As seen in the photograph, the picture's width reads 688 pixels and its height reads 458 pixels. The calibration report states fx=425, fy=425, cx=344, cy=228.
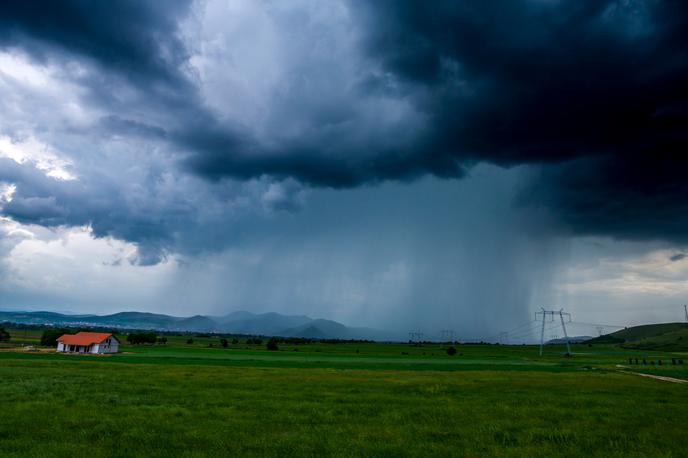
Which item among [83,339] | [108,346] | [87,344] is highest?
[83,339]

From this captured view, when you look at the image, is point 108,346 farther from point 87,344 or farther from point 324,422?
point 324,422

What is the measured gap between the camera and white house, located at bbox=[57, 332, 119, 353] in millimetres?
121125

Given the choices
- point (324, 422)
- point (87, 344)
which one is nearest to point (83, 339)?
point (87, 344)

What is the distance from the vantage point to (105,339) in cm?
12419

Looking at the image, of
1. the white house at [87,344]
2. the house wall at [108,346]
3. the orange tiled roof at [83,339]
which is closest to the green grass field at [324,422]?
the house wall at [108,346]

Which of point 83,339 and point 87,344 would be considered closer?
point 87,344

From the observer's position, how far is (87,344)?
397 ft

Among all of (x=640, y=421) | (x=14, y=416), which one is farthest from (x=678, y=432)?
(x=14, y=416)

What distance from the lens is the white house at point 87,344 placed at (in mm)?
121125

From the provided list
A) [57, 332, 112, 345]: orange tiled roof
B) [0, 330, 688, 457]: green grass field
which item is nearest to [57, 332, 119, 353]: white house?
[57, 332, 112, 345]: orange tiled roof

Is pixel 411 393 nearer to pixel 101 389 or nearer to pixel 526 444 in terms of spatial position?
pixel 526 444

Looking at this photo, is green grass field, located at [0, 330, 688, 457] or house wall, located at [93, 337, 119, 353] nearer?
green grass field, located at [0, 330, 688, 457]

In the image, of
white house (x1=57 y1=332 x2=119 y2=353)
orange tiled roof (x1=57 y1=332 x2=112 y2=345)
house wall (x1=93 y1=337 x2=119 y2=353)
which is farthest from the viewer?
orange tiled roof (x1=57 y1=332 x2=112 y2=345)

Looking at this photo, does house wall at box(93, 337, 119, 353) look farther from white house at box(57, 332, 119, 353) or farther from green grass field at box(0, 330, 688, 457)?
green grass field at box(0, 330, 688, 457)
